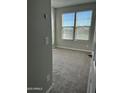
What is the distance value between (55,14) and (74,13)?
1.52 m

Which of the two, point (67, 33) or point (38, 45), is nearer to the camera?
point (38, 45)

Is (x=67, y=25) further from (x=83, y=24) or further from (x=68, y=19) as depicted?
(x=83, y=24)

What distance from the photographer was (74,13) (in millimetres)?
6852

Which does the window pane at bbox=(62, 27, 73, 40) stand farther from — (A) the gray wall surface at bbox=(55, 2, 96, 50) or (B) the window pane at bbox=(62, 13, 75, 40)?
(A) the gray wall surface at bbox=(55, 2, 96, 50)

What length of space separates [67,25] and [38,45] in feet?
18.7

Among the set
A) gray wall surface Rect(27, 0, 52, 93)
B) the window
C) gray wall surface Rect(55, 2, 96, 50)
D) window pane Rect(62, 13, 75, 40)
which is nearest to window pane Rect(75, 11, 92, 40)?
the window

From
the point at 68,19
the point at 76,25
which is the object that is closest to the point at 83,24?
the point at 76,25

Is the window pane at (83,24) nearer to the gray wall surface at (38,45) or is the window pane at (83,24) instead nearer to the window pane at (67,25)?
the window pane at (67,25)

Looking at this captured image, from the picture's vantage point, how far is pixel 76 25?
6988mm

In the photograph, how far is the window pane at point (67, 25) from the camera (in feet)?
23.3
